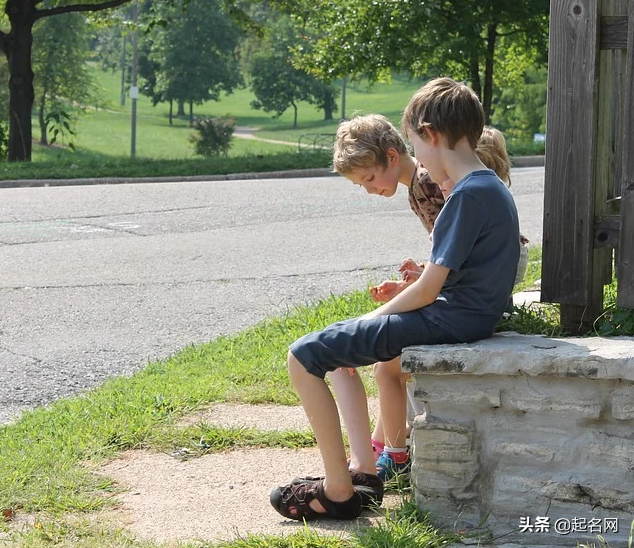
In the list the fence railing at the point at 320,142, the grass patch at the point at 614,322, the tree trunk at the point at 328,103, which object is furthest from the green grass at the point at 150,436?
the tree trunk at the point at 328,103

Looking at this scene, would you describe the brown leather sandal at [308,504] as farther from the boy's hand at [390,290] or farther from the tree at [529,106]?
the tree at [529,106]

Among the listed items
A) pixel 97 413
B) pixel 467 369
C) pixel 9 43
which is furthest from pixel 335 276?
pixel 9 43

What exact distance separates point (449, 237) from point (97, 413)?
6.89 ft

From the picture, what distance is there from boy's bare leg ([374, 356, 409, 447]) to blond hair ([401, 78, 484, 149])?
78 cm

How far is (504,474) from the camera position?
10.6ft

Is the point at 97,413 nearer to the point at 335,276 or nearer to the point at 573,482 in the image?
the point at 573,482

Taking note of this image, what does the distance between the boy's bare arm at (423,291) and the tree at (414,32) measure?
682 inches

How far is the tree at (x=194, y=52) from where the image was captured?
6619 cm

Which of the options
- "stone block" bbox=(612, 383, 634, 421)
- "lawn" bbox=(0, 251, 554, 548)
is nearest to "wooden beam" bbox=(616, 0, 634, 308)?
"lawn" bbox=(0, 251, 554, 548)

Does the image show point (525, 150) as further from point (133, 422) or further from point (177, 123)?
point (177, 123)

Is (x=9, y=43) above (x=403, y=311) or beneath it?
above

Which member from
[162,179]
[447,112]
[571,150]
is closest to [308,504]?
[447,112]

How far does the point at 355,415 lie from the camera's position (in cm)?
348

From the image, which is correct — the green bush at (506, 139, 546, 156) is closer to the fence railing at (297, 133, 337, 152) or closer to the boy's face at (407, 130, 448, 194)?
the fence railing at (297, 133, 337, 152)
